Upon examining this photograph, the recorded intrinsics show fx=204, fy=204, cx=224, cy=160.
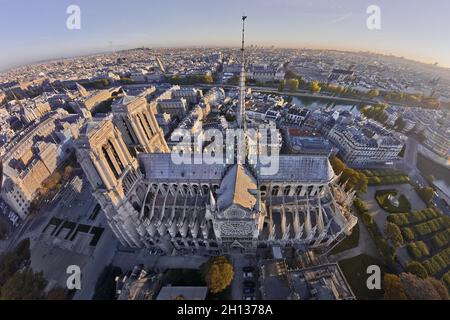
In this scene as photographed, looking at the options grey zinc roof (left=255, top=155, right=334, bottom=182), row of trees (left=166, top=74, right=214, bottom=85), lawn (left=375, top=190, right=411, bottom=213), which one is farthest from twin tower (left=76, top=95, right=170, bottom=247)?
row of trees (left=166, top=74, right=214, bottom=85)

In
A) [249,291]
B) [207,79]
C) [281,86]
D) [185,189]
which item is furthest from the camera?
[207,79]

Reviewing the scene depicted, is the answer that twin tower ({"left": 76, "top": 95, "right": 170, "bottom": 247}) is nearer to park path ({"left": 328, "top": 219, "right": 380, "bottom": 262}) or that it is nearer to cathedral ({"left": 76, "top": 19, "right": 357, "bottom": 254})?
cathedral ({"left": 76, "top": 19, "right": 357, "bottom": 254})

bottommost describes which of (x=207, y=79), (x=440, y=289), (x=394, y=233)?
(x=440, y=289)

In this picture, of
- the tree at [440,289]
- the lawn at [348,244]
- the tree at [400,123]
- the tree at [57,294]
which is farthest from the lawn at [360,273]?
the tree at [400,123]

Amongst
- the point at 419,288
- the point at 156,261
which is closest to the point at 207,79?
the point at 156,261

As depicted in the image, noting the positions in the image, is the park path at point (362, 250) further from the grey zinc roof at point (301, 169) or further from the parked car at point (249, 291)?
the parked car at point (249, 291)

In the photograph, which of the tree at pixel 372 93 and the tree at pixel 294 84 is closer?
the tree at pixel 372 93

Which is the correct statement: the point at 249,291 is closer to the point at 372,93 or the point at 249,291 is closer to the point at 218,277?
the point at 218,277
